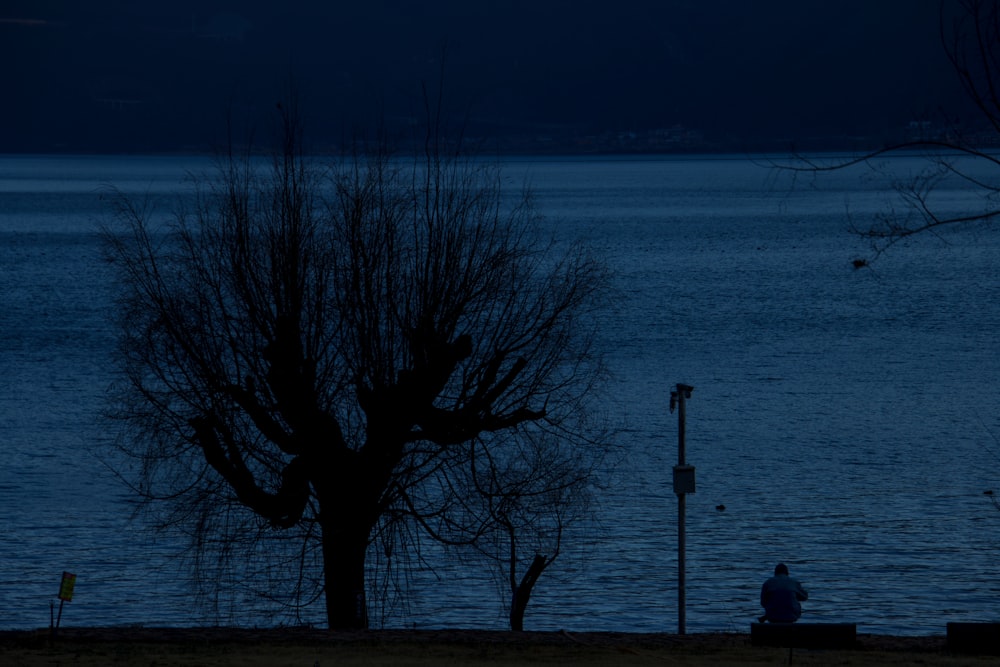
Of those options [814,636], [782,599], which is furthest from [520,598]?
[814,636]

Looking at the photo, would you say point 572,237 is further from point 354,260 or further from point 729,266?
point 354,260

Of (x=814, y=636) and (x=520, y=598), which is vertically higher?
(x=814, y=636)

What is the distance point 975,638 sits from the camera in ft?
65.3

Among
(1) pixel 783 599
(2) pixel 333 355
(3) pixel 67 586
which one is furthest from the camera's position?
(2) pixel 333 355

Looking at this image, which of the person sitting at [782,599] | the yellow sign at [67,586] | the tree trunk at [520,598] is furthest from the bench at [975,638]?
the yellow sign at [67,586]

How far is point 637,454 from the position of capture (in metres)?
50.4

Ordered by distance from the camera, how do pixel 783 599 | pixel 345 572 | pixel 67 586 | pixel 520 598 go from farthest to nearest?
pixel 520 598, pixel 345 572, pixel 783 599, pixel 67 586

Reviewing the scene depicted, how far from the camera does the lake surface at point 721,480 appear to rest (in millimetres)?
34625

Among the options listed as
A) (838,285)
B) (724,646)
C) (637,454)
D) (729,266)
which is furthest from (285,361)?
(729,266)

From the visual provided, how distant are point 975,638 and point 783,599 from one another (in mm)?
3872

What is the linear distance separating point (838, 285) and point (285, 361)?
323 feet

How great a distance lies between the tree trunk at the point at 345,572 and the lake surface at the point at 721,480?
4.96 m

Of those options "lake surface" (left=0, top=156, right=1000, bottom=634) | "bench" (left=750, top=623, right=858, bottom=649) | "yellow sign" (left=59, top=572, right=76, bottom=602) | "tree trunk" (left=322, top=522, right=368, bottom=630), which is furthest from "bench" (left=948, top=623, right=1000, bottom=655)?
"yellow sign" (left=59, top=572, right=76, bottom=602)

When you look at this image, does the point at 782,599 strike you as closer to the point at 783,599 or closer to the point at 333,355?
the point at 783,599
